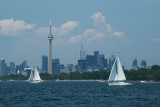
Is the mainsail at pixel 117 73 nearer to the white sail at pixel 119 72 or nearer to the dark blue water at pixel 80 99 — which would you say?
the white sail at pixel 119 72

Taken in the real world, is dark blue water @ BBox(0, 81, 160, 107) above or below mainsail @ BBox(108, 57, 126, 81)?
below

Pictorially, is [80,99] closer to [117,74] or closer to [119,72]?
[119,72]

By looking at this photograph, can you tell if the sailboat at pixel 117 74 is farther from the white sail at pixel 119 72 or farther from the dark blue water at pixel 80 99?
the dark blue water at pixel 80 99

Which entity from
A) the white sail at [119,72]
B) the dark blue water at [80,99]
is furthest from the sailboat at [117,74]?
the dark blue water at [80,99]

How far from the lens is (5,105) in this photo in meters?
71.1

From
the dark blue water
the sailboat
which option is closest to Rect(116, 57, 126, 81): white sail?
the sailboat

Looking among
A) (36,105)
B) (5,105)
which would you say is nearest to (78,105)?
(36,105)

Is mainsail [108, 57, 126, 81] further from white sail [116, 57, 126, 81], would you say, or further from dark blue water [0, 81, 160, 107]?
dark blue water [0, 81, 160, 107]

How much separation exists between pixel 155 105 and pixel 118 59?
8603cm

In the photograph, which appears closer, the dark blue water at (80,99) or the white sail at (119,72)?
the dark blue water at (80,99)

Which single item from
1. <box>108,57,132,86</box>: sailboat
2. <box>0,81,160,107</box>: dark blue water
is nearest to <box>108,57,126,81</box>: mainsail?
<box>108,57,132,86</box>: sailboat

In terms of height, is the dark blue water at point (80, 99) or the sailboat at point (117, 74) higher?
the sailboat at point (117, 74)

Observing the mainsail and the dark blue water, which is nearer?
the dark blue water

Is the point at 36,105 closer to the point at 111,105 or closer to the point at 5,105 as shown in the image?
the point at 5,105
